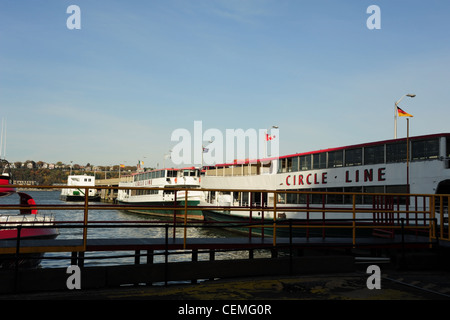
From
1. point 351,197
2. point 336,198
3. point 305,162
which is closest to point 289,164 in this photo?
point 305,162

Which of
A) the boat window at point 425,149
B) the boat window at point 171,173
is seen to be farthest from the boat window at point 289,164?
the boat window at point 171,173

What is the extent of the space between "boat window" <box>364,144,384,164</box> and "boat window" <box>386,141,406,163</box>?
0.41 metres

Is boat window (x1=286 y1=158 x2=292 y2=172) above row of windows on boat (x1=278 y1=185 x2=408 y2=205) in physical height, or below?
above

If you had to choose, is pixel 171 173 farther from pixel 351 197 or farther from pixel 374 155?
pixel 374 155

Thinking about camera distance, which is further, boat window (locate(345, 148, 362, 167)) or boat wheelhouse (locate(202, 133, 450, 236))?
boat window (locate(345, 148, 362, 167))

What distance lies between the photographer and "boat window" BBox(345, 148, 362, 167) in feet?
78.7

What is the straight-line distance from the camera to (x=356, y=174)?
2398 centimetres

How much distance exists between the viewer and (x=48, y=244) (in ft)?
28.7

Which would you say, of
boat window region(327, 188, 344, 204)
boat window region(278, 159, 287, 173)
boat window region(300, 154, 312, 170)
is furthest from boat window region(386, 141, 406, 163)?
boat window region(278, 159, 287, 173)

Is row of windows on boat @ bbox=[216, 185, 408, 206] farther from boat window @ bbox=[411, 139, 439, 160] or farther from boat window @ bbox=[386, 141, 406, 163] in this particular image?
boat window @ bbox=[411, 139, 439, 160]

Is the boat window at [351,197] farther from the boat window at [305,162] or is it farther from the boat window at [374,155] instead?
the boat window at [305,162]

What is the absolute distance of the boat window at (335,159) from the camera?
82.5 ft

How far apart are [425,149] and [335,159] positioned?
6.04 m
